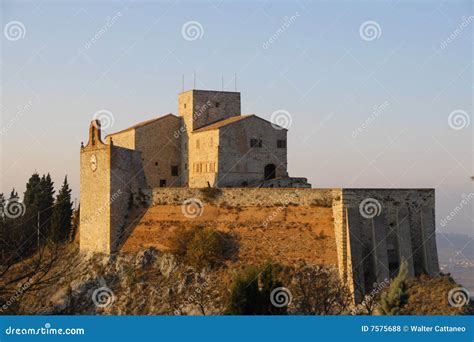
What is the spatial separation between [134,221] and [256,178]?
1028 centimetres

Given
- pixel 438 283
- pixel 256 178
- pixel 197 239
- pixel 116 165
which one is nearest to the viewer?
pixel 438 283

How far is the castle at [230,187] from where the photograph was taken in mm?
40969

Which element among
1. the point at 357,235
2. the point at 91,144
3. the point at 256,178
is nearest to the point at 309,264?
the point at 357,235

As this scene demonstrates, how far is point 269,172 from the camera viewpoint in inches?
2077

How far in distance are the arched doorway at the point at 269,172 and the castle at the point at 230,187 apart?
0.08 meters

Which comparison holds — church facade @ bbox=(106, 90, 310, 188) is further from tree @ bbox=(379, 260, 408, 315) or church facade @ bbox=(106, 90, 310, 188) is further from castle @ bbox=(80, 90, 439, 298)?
tree @ bbox=(379, 260, 408, 315)

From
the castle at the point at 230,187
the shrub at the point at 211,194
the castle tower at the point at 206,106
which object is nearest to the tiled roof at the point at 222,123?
the castle at the point at 230,187

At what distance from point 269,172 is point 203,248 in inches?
497

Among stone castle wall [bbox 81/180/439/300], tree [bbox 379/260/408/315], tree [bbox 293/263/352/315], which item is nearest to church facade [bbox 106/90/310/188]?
stone castle wall [bbox 81/180/439/300]

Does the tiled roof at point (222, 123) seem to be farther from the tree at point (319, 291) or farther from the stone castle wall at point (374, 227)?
the tree at point (319, 291)

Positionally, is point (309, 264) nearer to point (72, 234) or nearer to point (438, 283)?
point (438, 283)

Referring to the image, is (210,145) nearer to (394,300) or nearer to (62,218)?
(62,218)

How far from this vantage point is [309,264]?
40.4m

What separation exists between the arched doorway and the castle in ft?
0.26
